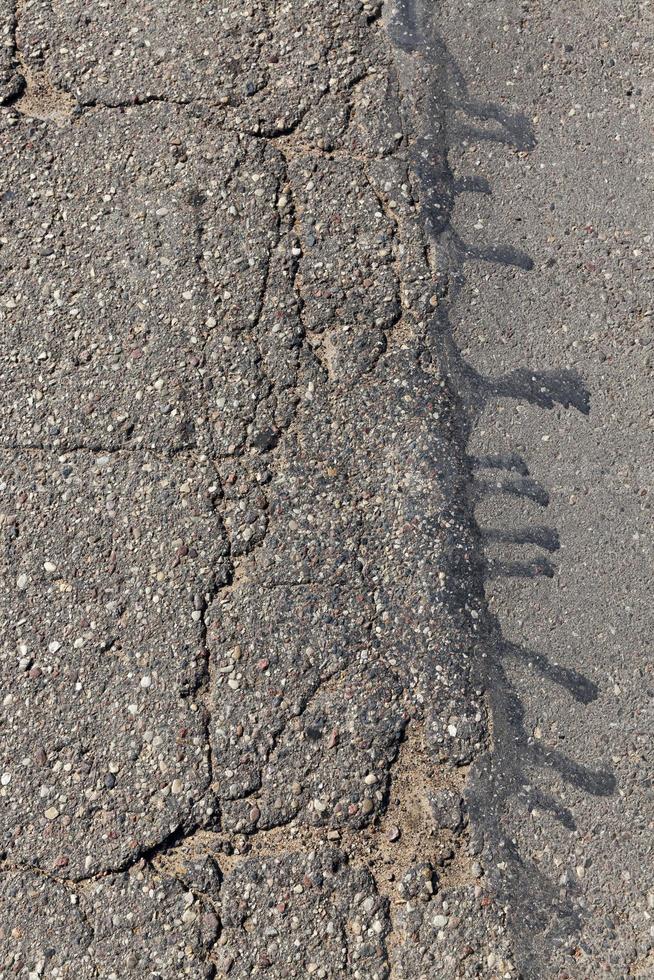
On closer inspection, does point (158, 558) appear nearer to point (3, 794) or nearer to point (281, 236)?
point (3, 794)

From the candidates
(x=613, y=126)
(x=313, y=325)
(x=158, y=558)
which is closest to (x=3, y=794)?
(x=158, y=558)

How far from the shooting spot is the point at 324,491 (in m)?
2.64

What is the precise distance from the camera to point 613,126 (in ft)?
9.82

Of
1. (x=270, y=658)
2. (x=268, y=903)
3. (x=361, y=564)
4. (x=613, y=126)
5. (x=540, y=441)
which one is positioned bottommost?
(x=268, y=903)

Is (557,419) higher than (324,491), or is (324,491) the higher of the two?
(557,419)

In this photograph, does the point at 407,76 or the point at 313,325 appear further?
the point at 407,76

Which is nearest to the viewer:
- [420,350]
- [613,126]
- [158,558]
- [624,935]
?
[624,935]

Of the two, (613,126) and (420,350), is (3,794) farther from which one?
(613,126)

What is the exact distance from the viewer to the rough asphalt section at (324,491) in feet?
7.64

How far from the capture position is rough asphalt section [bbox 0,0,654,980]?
233 centimetres

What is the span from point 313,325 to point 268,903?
172 centimetres

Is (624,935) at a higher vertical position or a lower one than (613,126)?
lower

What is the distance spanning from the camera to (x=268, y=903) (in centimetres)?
231

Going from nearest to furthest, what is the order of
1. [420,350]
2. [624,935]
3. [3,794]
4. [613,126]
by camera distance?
[624,935], [3,794], [420,350], [613,126]
